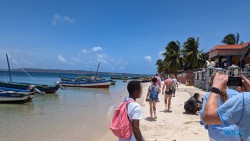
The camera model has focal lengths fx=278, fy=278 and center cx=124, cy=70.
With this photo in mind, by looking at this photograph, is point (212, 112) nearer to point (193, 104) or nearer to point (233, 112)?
point (233, 112)

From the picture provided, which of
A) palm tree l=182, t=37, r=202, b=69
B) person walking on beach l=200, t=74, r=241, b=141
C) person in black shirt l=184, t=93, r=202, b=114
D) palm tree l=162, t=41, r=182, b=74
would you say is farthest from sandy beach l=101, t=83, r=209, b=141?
palm tree l=162, t=41, r=182, b=74

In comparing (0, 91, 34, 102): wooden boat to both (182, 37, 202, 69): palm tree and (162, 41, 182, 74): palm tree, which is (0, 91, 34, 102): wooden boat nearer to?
(182, 37, 202, 69): palm tree

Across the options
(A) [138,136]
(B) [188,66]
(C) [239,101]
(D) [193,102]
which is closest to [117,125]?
(A) [138,136]

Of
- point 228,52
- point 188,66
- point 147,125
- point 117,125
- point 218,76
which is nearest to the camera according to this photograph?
point 218,76

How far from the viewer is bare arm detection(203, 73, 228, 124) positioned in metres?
2.03

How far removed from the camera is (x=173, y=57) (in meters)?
53.9

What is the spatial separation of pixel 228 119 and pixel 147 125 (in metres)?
7.05

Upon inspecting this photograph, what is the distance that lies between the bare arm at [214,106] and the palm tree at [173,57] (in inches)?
1986

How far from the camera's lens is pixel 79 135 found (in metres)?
9.20

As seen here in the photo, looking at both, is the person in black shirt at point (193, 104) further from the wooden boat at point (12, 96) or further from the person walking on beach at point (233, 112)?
the wooden boat at point (12, 96)

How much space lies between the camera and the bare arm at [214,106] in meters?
2.03

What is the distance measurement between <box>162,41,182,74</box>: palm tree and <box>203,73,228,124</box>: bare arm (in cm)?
5044

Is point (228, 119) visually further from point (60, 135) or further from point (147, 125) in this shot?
point (60, 135)

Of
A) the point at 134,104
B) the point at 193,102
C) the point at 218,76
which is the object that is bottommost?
the point at 193,102
